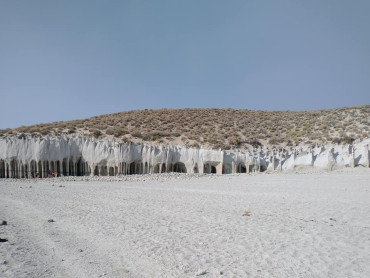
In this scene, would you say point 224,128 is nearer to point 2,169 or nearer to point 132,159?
point 132,159

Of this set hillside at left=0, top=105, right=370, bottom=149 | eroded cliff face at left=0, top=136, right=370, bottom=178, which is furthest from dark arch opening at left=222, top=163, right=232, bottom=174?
hillside at left=0, top=105, right=370, bottom=149

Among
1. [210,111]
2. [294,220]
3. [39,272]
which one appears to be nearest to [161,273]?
[39,272]

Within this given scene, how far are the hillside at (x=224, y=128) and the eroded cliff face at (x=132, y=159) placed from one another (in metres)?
7.08

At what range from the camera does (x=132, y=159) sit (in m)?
22.7

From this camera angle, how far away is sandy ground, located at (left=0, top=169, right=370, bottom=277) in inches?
181

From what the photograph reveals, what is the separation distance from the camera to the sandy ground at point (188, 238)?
4.60m

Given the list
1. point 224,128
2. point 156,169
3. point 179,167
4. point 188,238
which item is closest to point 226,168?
point 179,167

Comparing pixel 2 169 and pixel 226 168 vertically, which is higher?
pixel 2 169

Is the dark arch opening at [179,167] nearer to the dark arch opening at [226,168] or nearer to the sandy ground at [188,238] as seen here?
the dark arch opening at [226,168]

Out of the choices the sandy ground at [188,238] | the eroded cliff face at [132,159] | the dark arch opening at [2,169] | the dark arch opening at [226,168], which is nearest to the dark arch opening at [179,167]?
the eroded cliff face at [132,159]

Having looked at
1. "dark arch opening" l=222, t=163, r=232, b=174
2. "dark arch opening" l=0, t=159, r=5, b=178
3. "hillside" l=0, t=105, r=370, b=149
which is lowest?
"dark arch opening" l=222, t=163, r=232, b=174

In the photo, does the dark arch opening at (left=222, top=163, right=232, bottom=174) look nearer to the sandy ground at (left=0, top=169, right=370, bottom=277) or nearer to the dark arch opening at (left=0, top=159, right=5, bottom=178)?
the sandy ground at (left=0, top=169, right=370, bottom=277)

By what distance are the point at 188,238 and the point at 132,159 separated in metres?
17.0

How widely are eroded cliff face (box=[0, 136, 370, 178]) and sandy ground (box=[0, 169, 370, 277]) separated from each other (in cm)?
1008
